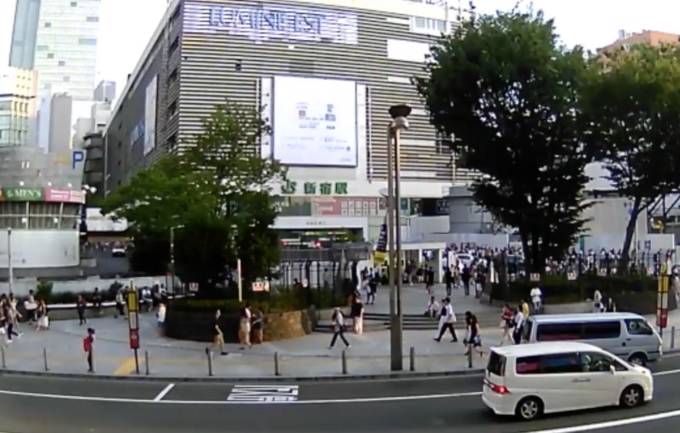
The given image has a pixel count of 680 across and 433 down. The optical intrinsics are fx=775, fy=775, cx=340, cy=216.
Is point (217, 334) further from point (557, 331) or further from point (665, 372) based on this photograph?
Answer: point (665, 372)

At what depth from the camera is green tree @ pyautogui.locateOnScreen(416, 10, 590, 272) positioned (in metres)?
36.8

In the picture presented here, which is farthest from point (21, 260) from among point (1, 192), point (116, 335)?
point (116, 335)

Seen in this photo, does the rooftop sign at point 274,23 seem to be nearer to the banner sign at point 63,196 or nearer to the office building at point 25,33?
the banner sign at point 63,196

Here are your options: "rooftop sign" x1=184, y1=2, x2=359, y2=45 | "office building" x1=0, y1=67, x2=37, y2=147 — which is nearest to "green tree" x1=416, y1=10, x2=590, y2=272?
"rooftop sign" x1=184, y1=2, x2=359, y2=45

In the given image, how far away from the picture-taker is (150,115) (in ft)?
341

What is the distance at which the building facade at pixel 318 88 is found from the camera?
3278 inches

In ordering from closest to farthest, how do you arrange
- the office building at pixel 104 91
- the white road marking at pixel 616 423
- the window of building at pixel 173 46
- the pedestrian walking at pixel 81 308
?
the white road marking at pixel 616 423, the pedestrian walking at pixel 81 308, the window of building at pixel 173 46, the office building at pixel 104 91

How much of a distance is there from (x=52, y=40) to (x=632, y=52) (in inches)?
6965

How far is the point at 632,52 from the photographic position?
38.6 m

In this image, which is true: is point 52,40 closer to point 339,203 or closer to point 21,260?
point 339,203

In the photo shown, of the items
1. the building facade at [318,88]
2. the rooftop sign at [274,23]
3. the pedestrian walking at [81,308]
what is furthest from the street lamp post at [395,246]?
the rooftop sign at [274,23]

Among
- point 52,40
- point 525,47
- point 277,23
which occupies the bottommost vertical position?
point 525,47

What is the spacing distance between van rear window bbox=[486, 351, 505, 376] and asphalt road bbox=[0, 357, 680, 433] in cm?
96

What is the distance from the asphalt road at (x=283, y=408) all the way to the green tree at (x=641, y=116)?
648 inches
